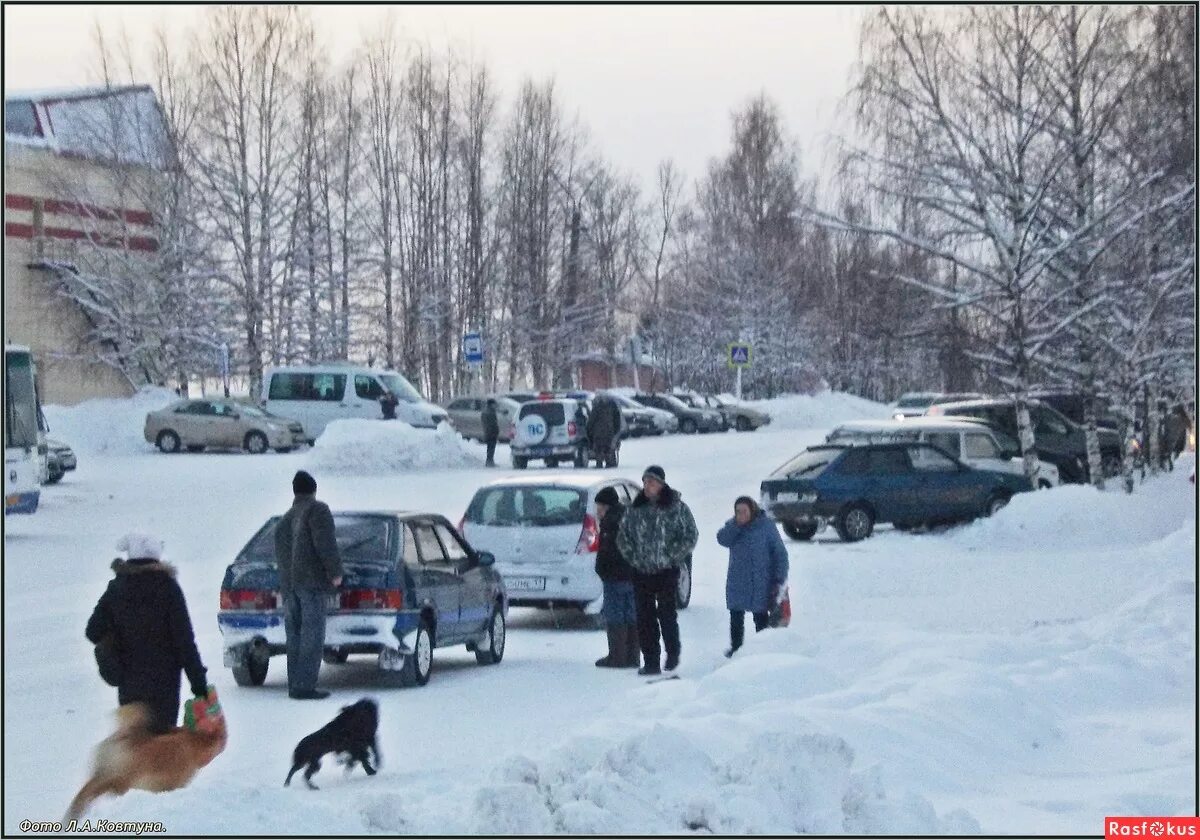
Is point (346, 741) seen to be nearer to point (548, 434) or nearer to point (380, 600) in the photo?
point (380, 600)

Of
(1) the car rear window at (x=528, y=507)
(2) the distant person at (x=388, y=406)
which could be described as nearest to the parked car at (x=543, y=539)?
(1) the car rear window at (x=528, y=507)

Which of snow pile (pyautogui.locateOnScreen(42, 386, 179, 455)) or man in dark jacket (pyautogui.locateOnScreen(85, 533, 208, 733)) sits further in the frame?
snow pile (pyautogui.locateOnScreen(42, 386, 179, 455))

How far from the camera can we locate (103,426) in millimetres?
46844

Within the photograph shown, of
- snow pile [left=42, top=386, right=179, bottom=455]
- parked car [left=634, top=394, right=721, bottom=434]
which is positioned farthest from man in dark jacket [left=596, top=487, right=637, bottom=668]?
parked car [left=634, top=394, right=721, bottom=434]

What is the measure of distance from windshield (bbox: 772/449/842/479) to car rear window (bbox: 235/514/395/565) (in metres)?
13.0

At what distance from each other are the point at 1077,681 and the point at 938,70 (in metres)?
17.1

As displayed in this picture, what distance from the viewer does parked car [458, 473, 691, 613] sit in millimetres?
17859

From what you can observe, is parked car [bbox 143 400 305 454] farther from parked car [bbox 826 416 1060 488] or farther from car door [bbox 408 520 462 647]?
car door [bbox 408 520 462 647]

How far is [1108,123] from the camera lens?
2767 centimetres

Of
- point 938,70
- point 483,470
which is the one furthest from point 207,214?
point 938,70

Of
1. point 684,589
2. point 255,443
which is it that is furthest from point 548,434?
point 684,589

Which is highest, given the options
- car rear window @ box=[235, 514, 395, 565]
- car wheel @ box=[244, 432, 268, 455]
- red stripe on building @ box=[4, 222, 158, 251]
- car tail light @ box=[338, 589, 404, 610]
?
red stripe on building @ box=[4, 222, 158, 251]

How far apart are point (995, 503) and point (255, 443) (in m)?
21.4

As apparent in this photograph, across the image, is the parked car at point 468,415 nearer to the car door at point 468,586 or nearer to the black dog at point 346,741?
the car door at point 468,586
